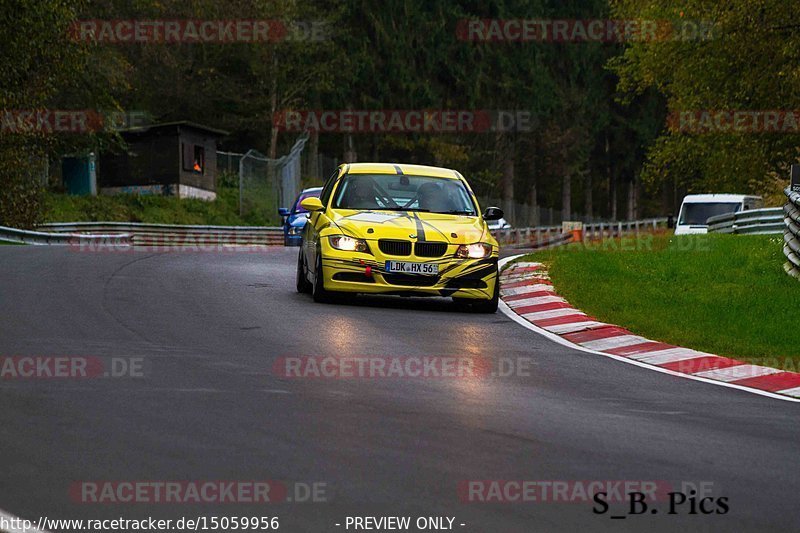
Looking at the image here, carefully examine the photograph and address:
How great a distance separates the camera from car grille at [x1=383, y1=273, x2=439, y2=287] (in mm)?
15927

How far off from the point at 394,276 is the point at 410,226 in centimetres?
67

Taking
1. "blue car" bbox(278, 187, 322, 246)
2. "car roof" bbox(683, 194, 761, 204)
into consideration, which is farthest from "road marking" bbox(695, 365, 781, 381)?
"car roof" bbox(683, 194, 761, 204)

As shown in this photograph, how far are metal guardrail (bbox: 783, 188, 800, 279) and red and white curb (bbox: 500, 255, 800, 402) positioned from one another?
3192 mm

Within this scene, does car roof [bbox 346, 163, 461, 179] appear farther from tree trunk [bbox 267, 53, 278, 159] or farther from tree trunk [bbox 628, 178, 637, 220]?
tree trunk [bbox 628, 178, 637, 220]

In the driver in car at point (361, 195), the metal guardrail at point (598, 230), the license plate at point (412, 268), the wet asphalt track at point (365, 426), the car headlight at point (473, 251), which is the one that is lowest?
the metal guardrail at point (598, 230)

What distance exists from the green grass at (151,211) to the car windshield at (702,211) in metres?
20.1

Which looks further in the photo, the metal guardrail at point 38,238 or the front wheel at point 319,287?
the metal guardrail at point 38,238

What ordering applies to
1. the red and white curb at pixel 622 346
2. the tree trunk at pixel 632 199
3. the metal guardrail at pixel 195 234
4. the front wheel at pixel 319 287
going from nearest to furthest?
the red and white curb at pixel 622 346 → the front wheel at pixel 319 287 → the metal guardrail at pixel 195 234 → the tree trunk at pixel 632 199

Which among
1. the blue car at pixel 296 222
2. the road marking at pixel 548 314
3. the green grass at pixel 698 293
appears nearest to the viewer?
the green grass at pixel 698 293

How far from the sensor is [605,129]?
8631 centimetres

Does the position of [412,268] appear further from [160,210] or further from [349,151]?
[349,151]

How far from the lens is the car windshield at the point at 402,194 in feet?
56.1

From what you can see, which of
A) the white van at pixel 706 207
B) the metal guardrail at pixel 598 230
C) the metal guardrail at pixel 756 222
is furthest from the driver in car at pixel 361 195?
the metal guardrail at pixel 598 230

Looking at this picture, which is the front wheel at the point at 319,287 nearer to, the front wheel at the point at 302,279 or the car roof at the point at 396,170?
the front wheel at the point at 302,279
